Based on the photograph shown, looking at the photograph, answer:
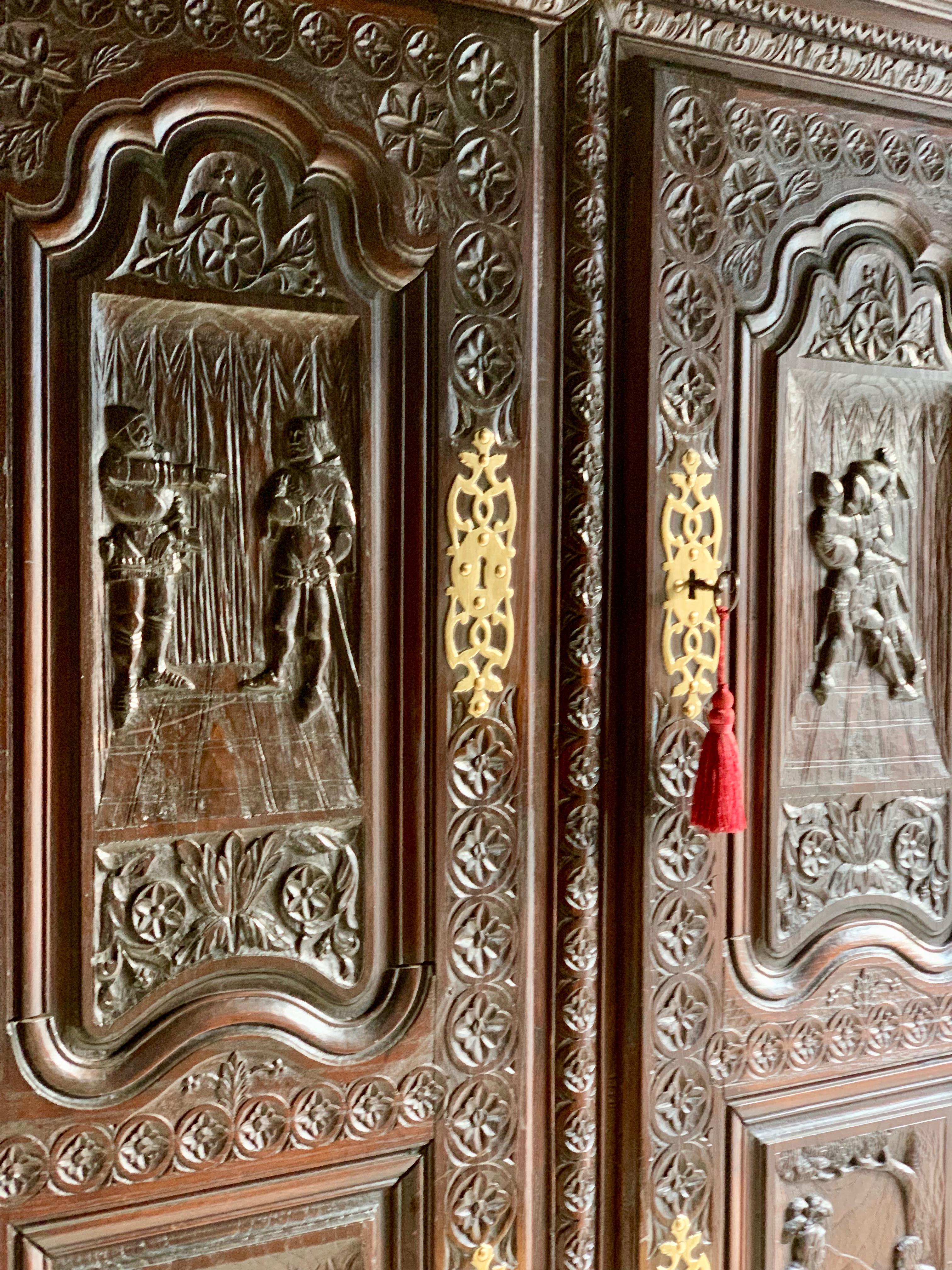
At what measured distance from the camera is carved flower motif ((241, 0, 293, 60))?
1061mm

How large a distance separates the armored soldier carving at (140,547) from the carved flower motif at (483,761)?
34 cm

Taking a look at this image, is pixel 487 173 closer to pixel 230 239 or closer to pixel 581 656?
pixel 230 239

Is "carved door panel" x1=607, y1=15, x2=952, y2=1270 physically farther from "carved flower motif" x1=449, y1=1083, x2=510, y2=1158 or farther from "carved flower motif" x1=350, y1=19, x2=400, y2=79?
"carved flower motif" x1=350, y1=19, x2=400, y2=79

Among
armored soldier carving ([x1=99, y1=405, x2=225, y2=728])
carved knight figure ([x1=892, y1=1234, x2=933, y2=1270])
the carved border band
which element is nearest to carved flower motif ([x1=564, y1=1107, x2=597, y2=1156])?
the carved border band

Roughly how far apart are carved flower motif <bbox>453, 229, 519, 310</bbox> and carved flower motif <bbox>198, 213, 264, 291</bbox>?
22cm

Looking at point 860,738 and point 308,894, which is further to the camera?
point 860,738

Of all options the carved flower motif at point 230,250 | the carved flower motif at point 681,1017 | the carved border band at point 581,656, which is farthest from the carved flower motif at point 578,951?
the carved flower motif at point 230,250

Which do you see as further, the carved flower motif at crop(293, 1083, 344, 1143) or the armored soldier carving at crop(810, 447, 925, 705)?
the armored soldier carving at crop(810, 447, 925, 705)

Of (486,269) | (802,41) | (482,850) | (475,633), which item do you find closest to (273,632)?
(475,633)

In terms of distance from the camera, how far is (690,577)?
A: 1260 mm

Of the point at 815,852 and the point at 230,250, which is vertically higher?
the point at 230,250

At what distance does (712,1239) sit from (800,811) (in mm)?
559

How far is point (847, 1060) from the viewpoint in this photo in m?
1.38

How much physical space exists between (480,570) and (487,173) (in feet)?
1.47
